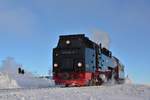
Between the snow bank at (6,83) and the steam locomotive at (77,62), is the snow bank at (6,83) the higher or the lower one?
the lower one

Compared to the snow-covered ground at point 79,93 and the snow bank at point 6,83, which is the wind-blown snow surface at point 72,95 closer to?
the snow-covered ground at point 79,93

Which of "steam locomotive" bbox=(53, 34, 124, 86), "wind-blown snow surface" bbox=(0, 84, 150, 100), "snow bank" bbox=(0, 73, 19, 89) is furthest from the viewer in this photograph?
"snow bank" bbox=(0, 73, 19, 89)

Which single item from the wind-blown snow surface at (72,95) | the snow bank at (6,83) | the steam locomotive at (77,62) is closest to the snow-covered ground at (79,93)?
the wind-blown snow surface at (72,95)

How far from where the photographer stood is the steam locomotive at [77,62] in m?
28.7

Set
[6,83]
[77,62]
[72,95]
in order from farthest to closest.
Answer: [6,83]
[77,62]
[72,95]

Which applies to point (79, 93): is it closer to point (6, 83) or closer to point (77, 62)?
point (77, 62)

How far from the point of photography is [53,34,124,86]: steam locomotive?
28.7 m

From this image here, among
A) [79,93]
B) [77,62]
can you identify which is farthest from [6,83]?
[79,93]

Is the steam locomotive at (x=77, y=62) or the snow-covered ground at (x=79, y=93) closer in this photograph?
the snow-covered ground at (x=79, y=93)

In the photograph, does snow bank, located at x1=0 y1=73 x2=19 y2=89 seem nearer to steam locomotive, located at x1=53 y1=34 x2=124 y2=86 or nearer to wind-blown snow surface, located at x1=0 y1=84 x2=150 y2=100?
steam locomotive, located at x1=53 y1=34 x2=124 y2=86

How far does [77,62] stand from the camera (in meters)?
29.7

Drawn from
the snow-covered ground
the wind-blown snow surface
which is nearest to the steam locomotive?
the snow-covered ground

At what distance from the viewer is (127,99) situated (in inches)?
595

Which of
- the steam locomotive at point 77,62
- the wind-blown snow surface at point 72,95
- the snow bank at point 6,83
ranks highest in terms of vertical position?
Answer: the steam locomotive at point 77,62
